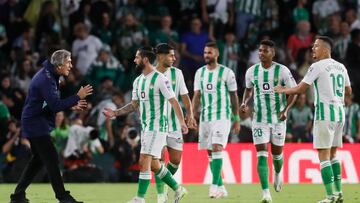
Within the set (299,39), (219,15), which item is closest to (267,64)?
(299,39)

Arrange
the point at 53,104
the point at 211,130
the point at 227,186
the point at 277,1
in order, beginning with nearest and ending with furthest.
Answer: the point at 53,104, the point at 211,130, the point at 227,186, the point at 277,1

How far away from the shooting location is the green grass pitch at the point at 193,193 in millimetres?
15930

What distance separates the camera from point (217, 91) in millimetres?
17391

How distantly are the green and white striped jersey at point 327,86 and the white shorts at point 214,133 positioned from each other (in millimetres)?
3036

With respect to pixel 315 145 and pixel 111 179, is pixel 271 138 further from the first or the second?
pixel 111 179

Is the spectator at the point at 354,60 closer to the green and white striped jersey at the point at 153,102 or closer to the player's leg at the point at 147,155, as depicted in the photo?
the green and white striped jersey at the point at 153,102

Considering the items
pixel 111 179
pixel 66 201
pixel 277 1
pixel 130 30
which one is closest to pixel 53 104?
Answer: pixel 66 201

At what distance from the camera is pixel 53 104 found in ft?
45.3

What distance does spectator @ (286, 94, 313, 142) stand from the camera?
22656mm

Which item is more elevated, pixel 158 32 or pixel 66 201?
pixel 158 32

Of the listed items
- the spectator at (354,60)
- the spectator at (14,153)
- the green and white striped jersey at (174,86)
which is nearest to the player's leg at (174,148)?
the green and white striped jersey at (174,86)

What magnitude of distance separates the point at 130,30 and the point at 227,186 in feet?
19.3

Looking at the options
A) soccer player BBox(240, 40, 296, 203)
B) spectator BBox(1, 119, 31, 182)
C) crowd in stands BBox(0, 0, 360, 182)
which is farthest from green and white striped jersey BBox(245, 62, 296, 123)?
spectator BBox(1, 119, 31, 182)

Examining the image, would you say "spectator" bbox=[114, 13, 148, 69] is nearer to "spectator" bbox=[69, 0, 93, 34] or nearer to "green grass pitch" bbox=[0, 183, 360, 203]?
"spectator" bbox=[69, 0, 93, 34]
